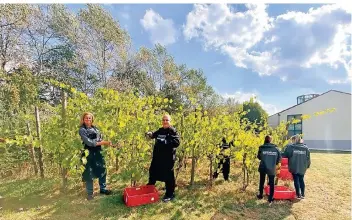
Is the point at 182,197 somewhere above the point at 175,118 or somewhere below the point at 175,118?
below

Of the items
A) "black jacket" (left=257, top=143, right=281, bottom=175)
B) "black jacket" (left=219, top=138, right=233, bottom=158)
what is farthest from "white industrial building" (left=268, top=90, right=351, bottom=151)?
"black jacket" (left=257, top=143, right=281, bottom=175)

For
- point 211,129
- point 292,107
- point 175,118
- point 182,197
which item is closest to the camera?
point 182,197

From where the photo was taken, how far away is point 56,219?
165 inches

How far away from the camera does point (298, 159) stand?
612cm

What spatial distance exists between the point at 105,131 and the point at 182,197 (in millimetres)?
2150

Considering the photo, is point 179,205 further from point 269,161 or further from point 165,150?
point 269,161

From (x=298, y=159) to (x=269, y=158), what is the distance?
94 cm

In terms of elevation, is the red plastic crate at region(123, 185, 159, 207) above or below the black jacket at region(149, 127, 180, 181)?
below

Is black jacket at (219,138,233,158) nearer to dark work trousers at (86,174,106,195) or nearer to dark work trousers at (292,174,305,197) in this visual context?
dark work trousers at (292,174,305,197)

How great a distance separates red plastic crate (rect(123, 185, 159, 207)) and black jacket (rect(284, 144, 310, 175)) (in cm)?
340

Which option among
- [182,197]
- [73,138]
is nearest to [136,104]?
[73,138]

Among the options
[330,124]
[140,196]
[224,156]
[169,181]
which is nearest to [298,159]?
[224,156]

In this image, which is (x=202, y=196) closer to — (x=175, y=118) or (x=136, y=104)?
(x=175, y=118)

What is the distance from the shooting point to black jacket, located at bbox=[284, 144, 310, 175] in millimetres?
6066
